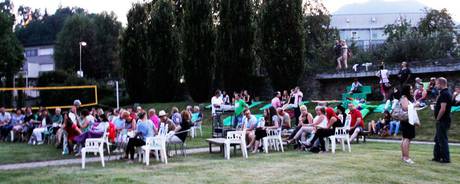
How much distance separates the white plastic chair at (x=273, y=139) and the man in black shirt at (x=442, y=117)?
14.0 feet

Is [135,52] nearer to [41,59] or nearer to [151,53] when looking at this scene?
[151,53]

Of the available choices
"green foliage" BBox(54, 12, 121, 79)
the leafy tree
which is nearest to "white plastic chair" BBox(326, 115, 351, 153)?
"green foliage" BBox(54, 12, 121, 79)

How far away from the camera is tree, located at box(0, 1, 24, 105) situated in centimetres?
4656

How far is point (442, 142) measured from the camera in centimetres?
1067

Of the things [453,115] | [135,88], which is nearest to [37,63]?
[135,88]

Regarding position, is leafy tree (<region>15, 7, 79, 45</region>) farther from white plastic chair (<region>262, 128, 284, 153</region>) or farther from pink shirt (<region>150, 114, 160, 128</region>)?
white plastic chair (<region>262, 128, 284, 153</region>)

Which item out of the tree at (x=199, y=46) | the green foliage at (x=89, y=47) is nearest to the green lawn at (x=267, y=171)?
the tree at (x=199, y=46)

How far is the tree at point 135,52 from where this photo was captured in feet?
113

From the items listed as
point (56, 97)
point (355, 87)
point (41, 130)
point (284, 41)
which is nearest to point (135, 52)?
point (56, 97)

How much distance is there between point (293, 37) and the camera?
26984mm

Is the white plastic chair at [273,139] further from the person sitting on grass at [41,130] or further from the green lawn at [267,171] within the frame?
the person sitting on grass at [41,130]

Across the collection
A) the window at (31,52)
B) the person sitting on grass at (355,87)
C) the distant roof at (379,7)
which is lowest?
the person sitting on grass at (355,87)

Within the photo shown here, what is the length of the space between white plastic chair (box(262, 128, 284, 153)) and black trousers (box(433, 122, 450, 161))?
4138 millimetres

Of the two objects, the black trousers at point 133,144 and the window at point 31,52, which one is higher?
the window at point 31,52
